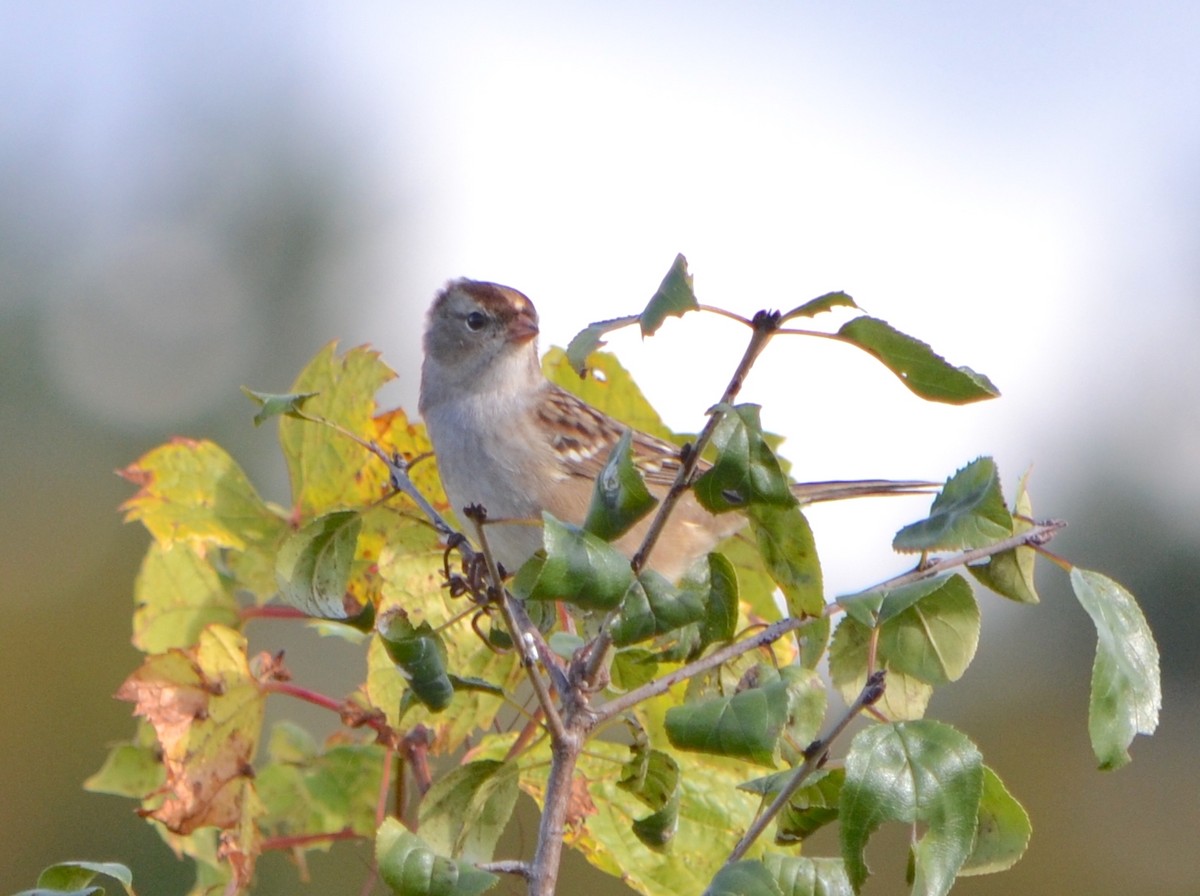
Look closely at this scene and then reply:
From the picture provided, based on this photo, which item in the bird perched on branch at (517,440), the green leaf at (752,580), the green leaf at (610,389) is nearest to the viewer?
the green leaf at (752,580)

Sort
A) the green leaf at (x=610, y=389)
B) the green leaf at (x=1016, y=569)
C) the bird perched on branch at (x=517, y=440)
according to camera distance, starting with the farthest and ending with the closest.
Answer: the bird perched on branch at (x=517, y=440) → the green leaf at (x=610, y=389) → the green leaf at (x=1016, y=569)

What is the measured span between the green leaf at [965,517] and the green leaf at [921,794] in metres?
0.17

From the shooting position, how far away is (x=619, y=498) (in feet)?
3.38

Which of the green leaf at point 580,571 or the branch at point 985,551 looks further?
the branch at point 985,551

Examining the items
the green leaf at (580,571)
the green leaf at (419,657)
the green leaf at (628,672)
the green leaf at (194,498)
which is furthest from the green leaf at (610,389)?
the green leaf at (580,571)

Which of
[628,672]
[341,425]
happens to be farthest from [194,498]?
[628,672]

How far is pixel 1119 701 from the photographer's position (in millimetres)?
1085

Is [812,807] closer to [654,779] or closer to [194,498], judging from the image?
[654,779]

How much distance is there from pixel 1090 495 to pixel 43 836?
1085 cm

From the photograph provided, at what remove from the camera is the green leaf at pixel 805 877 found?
3.59 ft

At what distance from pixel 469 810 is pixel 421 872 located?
278 millimetres

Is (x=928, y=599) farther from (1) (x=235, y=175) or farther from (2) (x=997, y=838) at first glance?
(1) (x=235, y=175)

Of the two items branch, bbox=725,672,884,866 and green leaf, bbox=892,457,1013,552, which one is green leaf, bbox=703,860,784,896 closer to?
branch, bbox=725,672,884,866

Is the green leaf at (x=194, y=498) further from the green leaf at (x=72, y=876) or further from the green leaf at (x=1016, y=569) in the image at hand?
the green leaf at (x=1016, y=569)
